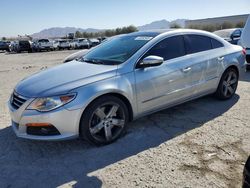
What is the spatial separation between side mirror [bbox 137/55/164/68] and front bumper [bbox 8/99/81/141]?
124 cm

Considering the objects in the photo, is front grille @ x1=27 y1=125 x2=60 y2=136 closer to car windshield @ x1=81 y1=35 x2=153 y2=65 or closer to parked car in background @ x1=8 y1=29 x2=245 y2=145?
parked car in background @ x1=8 y1=29 x2=245 y2=145

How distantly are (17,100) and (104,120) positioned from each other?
4.18 feet

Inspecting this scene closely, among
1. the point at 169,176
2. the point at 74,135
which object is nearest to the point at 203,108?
the point at 169,176

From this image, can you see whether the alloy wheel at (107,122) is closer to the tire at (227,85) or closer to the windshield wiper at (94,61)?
the windshield wiper at (94,61)

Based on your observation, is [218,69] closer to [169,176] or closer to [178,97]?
[178,97]

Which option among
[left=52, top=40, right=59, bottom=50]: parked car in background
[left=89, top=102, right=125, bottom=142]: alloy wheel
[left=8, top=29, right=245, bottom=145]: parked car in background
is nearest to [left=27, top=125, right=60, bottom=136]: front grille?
[left=8, top=29, right=245, bottom=145]: parked car in background

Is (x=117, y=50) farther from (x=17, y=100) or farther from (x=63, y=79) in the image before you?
(x=17, y=100)

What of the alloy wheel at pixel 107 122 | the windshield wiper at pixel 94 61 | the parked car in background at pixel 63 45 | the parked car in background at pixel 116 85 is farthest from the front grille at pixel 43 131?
the parked car in background at pixel 63 45

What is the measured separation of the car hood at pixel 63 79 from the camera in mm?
3489

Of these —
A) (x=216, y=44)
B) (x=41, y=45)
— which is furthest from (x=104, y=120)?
(x=41, y=45)

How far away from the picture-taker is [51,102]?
3.39 meters

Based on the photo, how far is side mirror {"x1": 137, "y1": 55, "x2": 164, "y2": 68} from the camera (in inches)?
155

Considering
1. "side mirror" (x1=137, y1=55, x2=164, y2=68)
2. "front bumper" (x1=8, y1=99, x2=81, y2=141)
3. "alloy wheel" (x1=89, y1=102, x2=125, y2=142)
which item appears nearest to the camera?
"front bumper" (x1=8, y1=99, x2=81, y2=141)

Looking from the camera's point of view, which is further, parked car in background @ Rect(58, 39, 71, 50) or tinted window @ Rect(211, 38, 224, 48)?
parked car in background @ Rect(58, 39, 71, 50)
